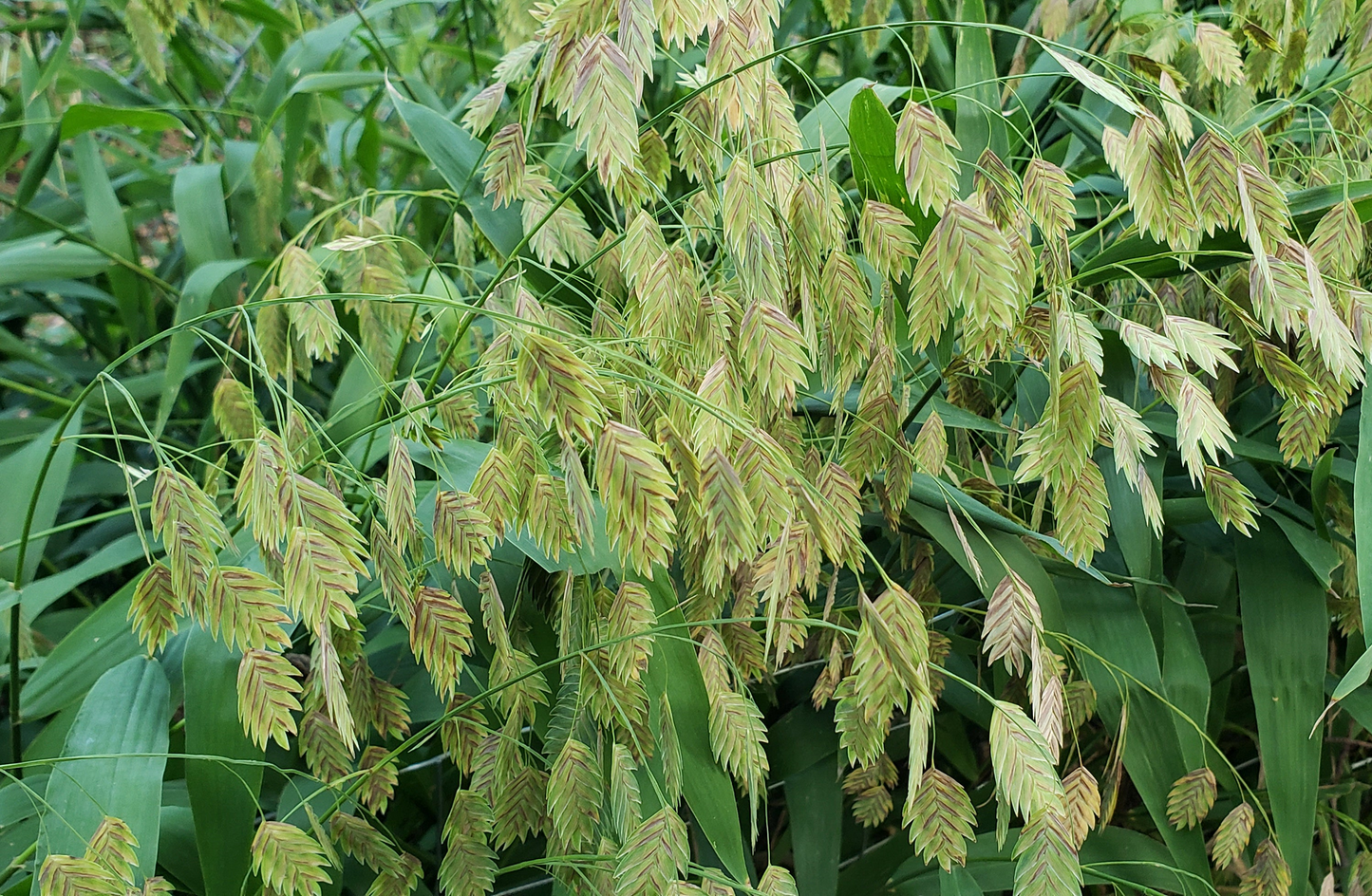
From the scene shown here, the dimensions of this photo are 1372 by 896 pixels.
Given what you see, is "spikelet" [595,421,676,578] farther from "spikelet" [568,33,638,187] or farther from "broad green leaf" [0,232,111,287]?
"broad green leaf" [0,232,111,287]

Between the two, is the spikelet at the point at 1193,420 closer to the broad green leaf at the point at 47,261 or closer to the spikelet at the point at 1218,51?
the spikelet at the point at 1218,51

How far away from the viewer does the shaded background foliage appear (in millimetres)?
486

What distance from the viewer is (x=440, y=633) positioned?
49 centimetres

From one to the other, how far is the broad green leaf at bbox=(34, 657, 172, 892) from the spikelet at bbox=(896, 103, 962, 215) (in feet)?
1.67

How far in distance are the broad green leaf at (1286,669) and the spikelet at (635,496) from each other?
0.47 m

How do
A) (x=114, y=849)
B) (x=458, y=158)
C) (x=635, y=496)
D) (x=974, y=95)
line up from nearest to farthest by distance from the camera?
(x=635, y=496) < (x=114, y=849) < (x=974, y=95) < (x=458, y=158)

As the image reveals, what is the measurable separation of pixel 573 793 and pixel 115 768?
313mm

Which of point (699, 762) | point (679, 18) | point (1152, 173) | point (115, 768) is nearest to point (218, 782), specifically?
point (115, 768)

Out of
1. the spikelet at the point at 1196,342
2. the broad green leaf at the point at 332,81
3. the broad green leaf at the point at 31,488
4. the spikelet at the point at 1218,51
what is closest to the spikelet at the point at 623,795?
the spikelet at the point at 1196,342

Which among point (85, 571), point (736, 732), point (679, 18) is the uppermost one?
point (679, 18)

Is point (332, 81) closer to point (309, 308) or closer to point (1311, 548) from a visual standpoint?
point (309, 308)

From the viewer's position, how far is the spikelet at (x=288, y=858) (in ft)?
1.56

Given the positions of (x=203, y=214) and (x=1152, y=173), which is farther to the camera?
(x=203, y=214)

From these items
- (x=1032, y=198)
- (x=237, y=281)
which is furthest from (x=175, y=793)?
(x=1032, y=198)
